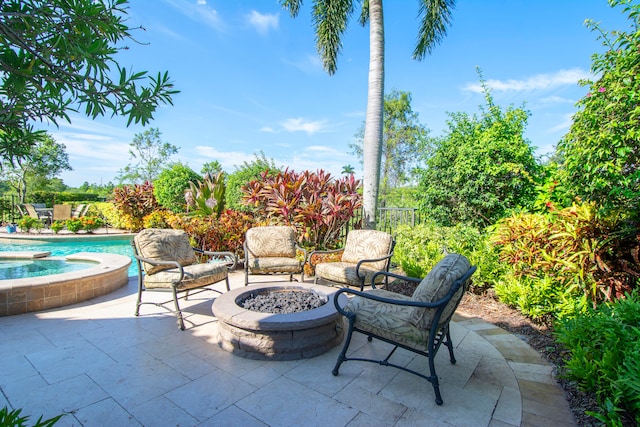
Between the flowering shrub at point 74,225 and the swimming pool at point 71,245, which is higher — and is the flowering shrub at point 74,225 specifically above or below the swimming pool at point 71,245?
above

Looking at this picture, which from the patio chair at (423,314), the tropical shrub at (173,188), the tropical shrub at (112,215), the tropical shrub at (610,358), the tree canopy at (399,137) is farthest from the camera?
the tree canopy at (399,137)

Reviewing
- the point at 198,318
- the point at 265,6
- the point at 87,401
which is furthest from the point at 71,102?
the point at 265,6

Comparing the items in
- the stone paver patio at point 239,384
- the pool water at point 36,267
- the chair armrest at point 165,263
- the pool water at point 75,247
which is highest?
the chair armrest at point 165,263

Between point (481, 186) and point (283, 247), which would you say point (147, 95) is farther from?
point (481, 186)

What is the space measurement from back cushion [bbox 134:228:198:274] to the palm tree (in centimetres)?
319

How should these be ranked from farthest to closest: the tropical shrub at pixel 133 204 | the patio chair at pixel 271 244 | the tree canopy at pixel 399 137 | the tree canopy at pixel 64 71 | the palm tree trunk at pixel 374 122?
the tree canopy at pixel 399 137 < the tropical shrub at pixel 133 204 < the palm tree trunk at pixel 374 122 < the patio chair at pixel 271 244 < the tree canopy at pixel 64 71

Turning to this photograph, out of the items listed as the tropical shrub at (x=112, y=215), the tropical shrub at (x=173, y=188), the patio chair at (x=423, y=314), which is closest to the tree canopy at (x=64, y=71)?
the patio chair at (x=423, y=314)

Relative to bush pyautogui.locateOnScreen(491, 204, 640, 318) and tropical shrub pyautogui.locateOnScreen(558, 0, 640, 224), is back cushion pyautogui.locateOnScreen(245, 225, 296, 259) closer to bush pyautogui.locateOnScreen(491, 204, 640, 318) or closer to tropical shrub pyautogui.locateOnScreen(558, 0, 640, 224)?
bush pyautogui.locateOnScreen(491, 204, 640, 318)

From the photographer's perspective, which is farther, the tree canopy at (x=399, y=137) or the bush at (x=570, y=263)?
the tree canopy at (x=399, y=137)

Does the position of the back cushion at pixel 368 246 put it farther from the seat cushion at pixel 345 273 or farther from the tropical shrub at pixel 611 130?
the tropical shrub at pixel 611 130

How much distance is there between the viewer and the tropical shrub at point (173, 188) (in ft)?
33.8

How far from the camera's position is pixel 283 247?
4.89m

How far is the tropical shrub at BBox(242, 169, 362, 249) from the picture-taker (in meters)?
5.88

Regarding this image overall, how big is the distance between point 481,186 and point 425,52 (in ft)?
13.1
